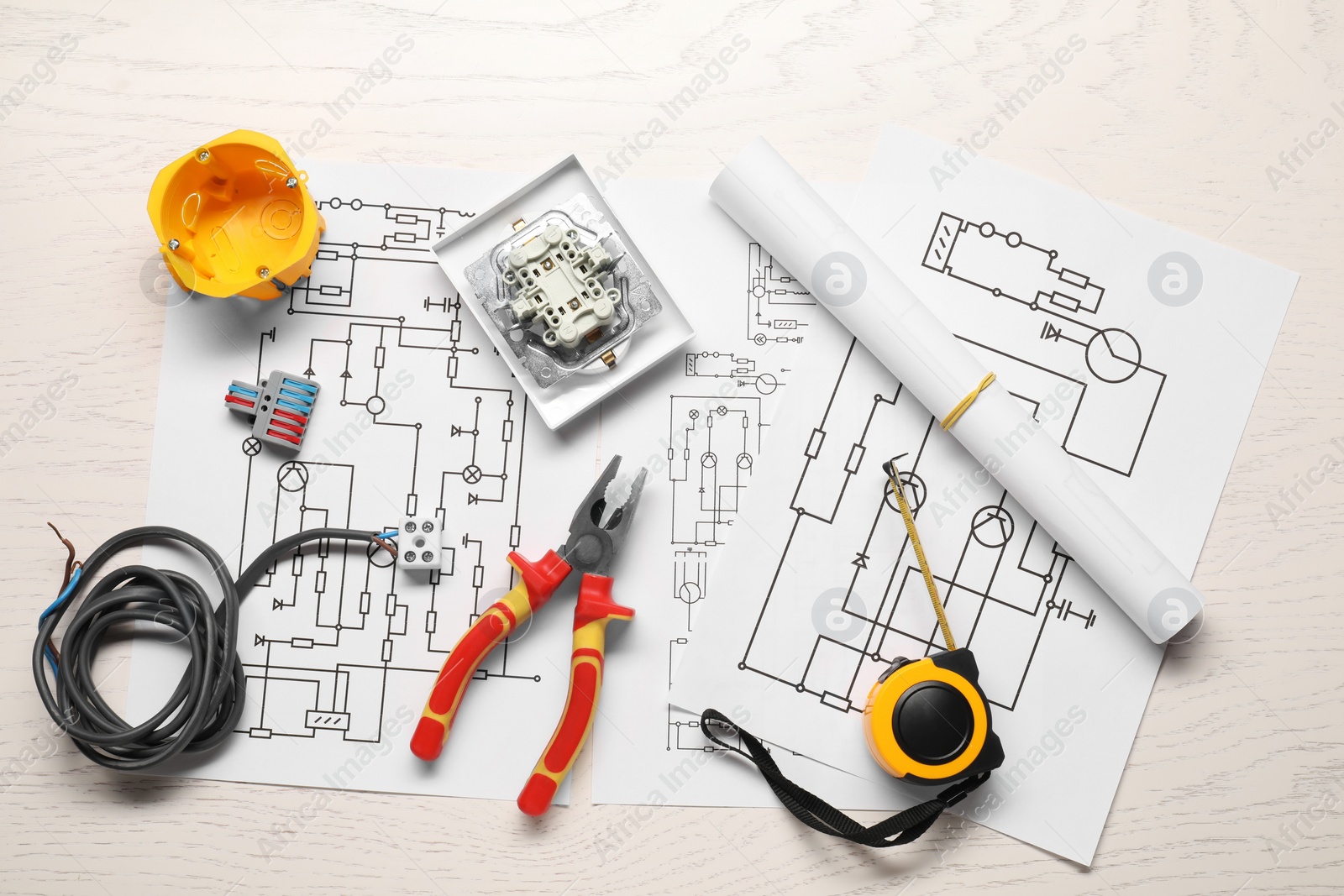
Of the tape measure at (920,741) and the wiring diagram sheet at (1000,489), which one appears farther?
the wiring diagram sheet at (1000,489)

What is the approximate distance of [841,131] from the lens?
1.55 metres

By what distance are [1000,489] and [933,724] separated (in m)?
0.44

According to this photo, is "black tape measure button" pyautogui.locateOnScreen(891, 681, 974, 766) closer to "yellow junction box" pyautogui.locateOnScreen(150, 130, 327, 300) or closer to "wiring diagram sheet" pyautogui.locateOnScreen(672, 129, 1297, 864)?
"wiring diagram sheet" pyautogui.locateOnScreen(672, 129, 1297, 864)

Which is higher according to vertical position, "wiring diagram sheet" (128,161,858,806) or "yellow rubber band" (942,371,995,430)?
"yellow rubber band" (942,371,995,430)

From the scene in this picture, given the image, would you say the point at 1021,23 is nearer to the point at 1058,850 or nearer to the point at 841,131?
the point at 841,131

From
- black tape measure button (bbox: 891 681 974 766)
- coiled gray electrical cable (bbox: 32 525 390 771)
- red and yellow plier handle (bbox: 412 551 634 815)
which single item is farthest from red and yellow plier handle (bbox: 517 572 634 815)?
black tape measure button (bbox: 891 681 974 766)

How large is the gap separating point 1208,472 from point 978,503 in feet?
1.41

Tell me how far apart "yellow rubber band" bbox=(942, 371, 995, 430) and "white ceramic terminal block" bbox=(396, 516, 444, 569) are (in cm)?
91

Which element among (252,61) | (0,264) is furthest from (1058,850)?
(0,264)

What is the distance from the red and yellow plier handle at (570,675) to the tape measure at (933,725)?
0.47m

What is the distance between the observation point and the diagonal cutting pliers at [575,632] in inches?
53.6

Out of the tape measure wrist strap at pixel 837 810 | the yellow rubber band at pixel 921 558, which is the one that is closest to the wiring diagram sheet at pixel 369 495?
the tape measure wrist strap at pixel 837 810

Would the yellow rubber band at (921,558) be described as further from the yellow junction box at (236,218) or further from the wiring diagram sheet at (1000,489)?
the yellow junction box at (236,218)

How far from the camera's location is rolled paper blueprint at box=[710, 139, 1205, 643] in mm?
1405
